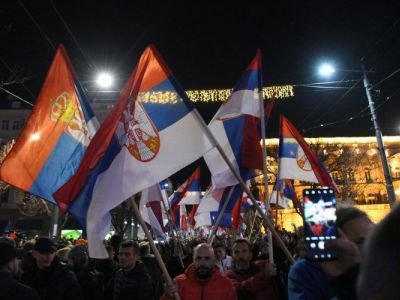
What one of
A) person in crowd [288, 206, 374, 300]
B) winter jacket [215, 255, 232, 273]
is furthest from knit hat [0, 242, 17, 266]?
winter jacket [215, 255, 232, 273]

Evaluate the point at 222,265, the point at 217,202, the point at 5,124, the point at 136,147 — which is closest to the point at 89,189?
the point at 136,147

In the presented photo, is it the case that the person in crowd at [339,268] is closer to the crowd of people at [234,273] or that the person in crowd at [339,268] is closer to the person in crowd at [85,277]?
the crowd of people at [234,273]

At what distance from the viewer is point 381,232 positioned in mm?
1060

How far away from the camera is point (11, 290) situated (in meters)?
3.20

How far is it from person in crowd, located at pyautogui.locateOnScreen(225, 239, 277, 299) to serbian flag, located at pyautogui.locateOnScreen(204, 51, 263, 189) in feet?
3.93

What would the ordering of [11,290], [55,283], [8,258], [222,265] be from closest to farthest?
[11,290]
[8,258]
[55,283]
[222,265]

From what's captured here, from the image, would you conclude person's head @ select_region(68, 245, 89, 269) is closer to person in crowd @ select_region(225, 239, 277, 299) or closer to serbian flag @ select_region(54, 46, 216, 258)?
serbian flag @ select_region(54, 46, 216, 258)

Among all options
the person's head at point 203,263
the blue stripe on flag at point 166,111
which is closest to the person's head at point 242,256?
the person's head at point 203,263

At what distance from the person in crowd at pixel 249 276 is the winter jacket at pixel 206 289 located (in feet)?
2.13

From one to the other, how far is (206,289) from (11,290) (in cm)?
223

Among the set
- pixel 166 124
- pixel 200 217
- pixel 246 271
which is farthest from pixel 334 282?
pixel 200 217

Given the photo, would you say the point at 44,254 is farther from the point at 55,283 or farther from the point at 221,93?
the point at 221,93

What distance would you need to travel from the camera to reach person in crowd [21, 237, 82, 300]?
4199 mm

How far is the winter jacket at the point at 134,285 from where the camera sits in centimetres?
502
